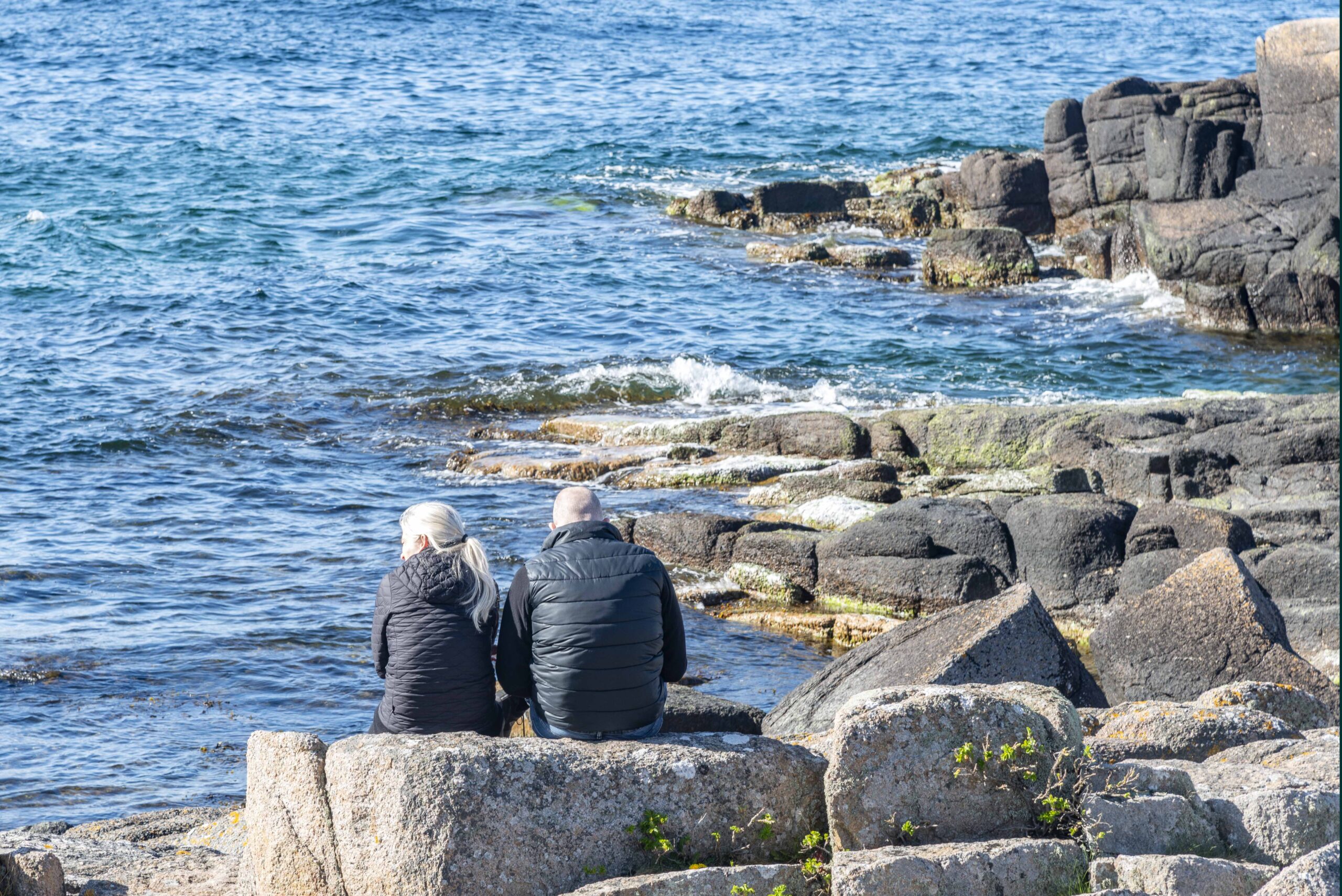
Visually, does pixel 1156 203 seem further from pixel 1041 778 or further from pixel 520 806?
pixel 520 806

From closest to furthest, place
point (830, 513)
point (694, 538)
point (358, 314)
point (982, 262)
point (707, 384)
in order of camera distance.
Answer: point (694, 538) < point (830, 513) < point (707, 384) < point (358, 314) < point (982, 262)

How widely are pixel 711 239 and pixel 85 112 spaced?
25188mm

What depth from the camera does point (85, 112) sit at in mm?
46375

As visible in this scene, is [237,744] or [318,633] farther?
[318,633]

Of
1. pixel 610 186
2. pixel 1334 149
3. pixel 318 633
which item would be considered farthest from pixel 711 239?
pixel 318 633

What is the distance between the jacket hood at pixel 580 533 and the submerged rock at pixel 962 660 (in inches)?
108

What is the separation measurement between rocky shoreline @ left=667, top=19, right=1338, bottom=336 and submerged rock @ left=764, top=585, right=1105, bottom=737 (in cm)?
1747

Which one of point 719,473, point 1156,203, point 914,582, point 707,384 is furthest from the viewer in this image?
point 1156,203

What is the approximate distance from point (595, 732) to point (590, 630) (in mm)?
481

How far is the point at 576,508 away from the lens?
21.1 ft

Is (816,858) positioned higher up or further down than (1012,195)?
higher up

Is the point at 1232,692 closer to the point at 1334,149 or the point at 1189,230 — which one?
the point at 1189,230

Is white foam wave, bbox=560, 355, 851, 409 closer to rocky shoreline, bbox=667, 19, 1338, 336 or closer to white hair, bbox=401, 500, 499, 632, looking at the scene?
rocky shoreline, bbox=667, 19, 1338, 336

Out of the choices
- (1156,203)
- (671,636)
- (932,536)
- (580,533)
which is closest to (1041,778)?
(671,636)
